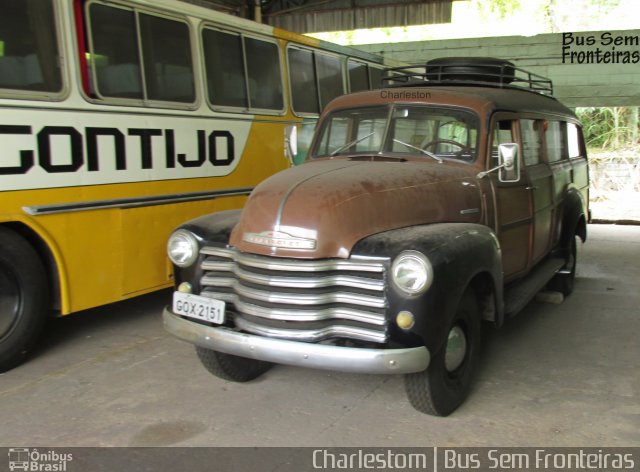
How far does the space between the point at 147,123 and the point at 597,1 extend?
19.5 metres

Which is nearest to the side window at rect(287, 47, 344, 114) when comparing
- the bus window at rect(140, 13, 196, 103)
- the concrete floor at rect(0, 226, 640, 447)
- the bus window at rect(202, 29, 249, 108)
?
the bus window at rect(202, 29, 249, 108)

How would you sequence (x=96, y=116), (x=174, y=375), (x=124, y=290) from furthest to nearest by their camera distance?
1. (x=124, y=290)
2. (x=96, y=116)
3. (x=174, y=375)

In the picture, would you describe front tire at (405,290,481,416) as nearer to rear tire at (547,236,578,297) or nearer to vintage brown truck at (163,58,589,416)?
vintage brown truck at (163,58,589,416)

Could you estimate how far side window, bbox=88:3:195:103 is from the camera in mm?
4461

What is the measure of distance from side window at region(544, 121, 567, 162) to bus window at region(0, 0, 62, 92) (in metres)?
4.09

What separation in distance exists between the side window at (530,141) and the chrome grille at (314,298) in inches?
89.7

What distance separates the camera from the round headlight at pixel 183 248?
3551mm

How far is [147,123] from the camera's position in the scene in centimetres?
478

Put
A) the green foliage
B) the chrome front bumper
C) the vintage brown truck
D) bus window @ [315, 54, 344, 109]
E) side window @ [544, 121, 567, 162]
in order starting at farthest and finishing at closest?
the green foliage < bus window @ [315, 54, 344, 109] < side window @ [544, 121, 567, 162] < the vintage brown truck < the chrome front bumper

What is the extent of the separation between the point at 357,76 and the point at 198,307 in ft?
17.6

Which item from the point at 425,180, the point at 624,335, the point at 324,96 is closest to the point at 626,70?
the point at 324,96

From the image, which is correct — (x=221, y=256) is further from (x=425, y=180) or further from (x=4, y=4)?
(x=4, y=4)
